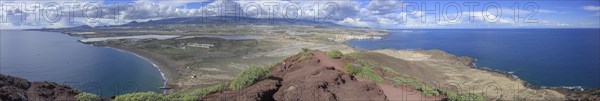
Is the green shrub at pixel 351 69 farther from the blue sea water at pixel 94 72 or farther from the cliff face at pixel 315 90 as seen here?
the blue sea water at pixel 94 72

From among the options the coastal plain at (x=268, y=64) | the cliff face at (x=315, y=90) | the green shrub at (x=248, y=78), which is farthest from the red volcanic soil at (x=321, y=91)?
the coastal plain at (x=268, y=64)

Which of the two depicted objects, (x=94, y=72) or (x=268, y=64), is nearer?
(x=94, y=72)

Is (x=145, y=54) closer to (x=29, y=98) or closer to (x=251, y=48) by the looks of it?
(x=251, y=48)

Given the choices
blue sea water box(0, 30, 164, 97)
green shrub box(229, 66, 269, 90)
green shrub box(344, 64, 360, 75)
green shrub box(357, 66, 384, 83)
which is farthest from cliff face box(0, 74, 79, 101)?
blue sea water box(0, 30, 164, 97)

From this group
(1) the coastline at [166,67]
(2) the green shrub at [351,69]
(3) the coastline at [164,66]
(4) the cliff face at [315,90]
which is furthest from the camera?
(1) the coastline at [166,67]

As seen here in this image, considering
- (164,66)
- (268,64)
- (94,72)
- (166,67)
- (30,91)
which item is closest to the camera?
(30,91)

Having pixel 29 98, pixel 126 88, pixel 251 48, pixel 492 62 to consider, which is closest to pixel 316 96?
pixel 29 98

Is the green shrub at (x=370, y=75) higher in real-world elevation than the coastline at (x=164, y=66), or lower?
higher

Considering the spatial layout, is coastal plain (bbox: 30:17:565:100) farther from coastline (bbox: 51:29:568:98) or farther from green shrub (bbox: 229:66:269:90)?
green shrub (bbox: 229:66:269:90)

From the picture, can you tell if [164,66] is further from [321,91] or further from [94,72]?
[321,91]

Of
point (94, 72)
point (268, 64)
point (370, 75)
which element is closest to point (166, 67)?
point (94, 72)
